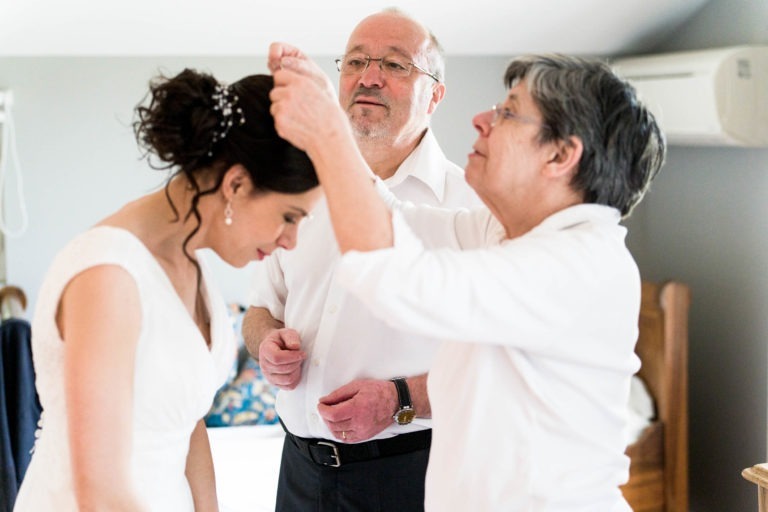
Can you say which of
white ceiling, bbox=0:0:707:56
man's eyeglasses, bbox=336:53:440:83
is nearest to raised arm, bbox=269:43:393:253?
man's eyeglasses, bbox=336:53:440:83

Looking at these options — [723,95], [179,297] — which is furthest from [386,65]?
[723,95]

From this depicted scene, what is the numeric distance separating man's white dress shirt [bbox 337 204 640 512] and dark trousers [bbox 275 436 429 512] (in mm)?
377

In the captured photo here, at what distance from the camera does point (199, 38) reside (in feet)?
12.6

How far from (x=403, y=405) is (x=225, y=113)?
2.24ft

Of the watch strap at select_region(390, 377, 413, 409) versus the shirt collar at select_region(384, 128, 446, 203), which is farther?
the shirt collar at select_region(384, 128, 446, 203)

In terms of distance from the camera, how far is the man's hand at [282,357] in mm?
1780

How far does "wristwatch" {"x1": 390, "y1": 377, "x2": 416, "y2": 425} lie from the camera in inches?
69.1

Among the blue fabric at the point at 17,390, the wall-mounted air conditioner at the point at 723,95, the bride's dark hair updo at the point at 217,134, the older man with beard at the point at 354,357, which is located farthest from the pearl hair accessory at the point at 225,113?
the wall-mounted air conditioner at the point at 723,95

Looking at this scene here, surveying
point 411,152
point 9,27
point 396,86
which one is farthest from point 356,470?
point 9,27

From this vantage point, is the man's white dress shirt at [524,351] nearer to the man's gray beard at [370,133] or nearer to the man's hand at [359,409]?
the man's hand at [359,409]

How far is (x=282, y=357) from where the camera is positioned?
1.78 m

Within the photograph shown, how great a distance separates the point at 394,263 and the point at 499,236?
430 mm

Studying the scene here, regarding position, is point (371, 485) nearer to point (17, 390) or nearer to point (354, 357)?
point (354, 357)

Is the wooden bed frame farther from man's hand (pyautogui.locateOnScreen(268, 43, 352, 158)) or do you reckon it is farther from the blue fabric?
man's hand (pyautogui.locateOnScreen(268, 43, 352, 158))
